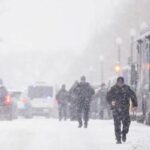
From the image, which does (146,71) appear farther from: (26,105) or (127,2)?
(127,2)

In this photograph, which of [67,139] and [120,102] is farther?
[67,139]

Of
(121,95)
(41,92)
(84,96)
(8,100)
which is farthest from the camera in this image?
(41,92)

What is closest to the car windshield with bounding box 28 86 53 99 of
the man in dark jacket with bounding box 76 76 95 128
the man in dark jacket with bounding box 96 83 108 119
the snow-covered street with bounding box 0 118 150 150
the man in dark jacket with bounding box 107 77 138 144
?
the man in dark jacket with bounding box 96 83 108 119

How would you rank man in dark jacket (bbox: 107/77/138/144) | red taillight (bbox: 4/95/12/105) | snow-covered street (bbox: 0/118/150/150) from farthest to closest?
red taillight (bbox: 4/95/12/105)
man in dark jacket (bbox: 107/77/138/144)
snow-covered street (bbox: 0/118/150/150)

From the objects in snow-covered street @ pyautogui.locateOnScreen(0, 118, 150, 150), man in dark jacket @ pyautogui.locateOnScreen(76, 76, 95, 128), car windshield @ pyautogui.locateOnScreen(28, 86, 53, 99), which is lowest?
snow-covered street @ pyautogui.locateOnScreen(0, 118, 150, 150)

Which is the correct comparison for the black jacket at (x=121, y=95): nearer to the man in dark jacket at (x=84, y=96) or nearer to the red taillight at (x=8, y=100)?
the man in dark jacket at (x=84, y=96)

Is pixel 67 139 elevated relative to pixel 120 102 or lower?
lower

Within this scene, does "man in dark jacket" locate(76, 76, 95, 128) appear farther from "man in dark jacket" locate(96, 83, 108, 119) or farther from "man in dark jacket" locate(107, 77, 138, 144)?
"man in dark jacket" locate(96, 83, 108, 119)

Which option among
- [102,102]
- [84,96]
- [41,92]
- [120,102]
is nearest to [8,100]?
[102,102]

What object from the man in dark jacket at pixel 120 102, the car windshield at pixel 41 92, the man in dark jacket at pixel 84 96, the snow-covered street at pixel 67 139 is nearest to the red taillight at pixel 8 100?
the man in dark jacket at pixel 84 96

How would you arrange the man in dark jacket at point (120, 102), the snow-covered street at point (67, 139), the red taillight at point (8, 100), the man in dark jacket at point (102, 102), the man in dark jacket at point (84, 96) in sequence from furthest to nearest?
the man in dark jacket at point (102, 102) → the red taillight at point (8, 100) → the man in dark jacket at point (84, 96) → the man in dark jacket at point (120, 102) → the snow-covered street at point (67, 139)

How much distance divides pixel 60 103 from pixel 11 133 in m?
14.9

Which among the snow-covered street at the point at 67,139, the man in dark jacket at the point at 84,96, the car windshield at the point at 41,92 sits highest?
the man in dark jacket at the point at 84,96

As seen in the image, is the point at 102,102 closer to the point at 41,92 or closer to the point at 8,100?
the point at 8,100
